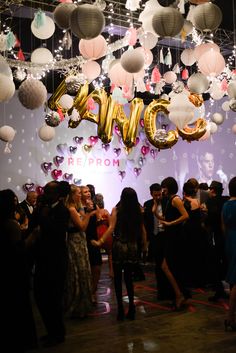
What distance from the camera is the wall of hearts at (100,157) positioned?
31.5 feet

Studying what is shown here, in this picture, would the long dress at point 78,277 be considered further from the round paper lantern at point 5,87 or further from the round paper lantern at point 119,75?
the round paper lantern at point 119,75

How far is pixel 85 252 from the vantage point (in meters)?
4.73

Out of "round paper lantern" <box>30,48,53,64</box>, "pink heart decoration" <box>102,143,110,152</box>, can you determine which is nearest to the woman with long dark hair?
"round paper lantern" <box>30,48,53,64</box>

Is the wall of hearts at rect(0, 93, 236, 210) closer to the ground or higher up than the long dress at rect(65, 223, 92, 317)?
higher up

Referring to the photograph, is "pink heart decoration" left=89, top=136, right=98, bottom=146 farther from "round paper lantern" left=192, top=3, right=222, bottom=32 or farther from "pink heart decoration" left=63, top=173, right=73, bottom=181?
"round paper lantern" left=192, top=3, right=222, bottom=32

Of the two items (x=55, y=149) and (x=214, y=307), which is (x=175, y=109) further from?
(x=55, y=149)

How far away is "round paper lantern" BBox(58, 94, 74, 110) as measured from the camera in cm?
739

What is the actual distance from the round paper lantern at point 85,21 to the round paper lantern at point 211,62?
151 cm

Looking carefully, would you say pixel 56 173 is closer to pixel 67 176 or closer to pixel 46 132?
pixel 67 176

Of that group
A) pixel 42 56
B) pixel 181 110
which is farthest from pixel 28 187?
pixel 181 110

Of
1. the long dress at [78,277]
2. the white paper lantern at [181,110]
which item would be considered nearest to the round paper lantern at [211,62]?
the white paper lantern at [181,110]

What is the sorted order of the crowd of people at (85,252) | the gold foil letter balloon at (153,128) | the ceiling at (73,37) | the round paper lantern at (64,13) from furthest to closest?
the gold foil letter balloon at (153,128) → the ceiling at (73,37) → the round paper lantern at (64,13) → the crowd of people at (85,252)

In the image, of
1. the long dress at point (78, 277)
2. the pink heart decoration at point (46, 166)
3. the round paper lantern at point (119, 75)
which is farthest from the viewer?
the pink heart decoration at point (46, 166)

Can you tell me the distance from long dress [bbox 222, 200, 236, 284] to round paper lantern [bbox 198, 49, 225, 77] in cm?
168
